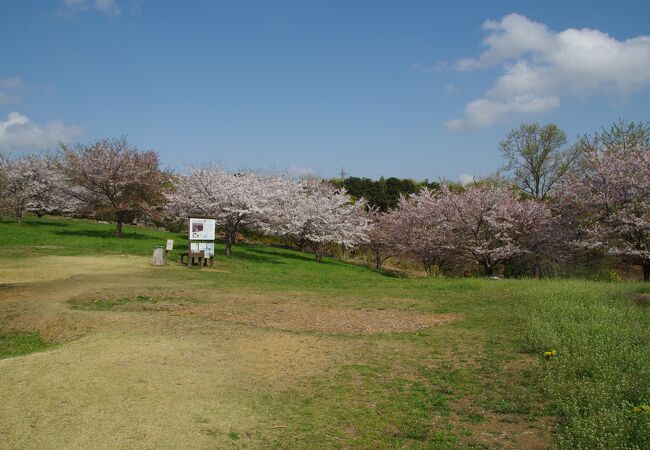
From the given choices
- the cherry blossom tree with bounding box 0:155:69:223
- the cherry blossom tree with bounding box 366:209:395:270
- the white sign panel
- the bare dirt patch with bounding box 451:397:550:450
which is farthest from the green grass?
the cherry blossom tree with bounding box 0:155:69:223

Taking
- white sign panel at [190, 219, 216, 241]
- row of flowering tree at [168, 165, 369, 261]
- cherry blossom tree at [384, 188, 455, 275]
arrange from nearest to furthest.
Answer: white sign panel at [190, 219, 216, 241] → cherry blossom tree at [384, 188, 455, 275] → row of flowering tree at [168, 165, 369, 261]

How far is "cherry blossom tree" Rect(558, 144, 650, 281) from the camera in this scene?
1692 cm

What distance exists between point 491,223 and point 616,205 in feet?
14.7

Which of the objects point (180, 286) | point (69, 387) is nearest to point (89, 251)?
point (180, 286)

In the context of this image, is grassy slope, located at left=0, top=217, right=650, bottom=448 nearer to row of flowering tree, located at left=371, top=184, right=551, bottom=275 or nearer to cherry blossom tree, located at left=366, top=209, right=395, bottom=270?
row of flowering tree, located at left=371, top=184, right=551, bottom=275

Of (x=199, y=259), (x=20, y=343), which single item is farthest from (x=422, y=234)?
(x=20, y=343)

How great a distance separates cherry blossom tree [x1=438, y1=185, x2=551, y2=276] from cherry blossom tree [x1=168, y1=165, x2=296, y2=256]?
869cm

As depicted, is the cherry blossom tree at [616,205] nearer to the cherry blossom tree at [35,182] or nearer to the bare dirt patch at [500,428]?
the bare dirt patch at [500,428]

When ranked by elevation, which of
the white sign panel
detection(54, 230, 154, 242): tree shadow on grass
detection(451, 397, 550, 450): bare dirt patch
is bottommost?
detection(451, 397, 550, 450): bare dirt patch

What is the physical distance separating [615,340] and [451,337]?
255 cm

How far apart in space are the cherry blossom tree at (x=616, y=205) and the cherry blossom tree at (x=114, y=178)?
19.8 m

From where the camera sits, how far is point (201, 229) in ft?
64.3

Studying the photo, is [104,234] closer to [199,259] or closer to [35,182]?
[35,182]

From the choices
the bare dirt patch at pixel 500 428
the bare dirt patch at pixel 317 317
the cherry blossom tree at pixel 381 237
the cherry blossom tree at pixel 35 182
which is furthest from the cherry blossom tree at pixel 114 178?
the bare dirt patch at pixel 500 428
